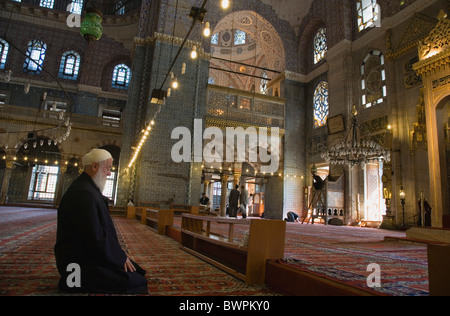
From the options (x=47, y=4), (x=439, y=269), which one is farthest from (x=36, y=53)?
(x=439, y=269)

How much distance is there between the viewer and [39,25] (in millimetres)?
16000

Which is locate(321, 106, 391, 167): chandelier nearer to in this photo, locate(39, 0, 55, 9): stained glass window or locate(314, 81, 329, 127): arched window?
locate(314, 81, 329, 127): arched window

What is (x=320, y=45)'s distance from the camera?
13.2 meters

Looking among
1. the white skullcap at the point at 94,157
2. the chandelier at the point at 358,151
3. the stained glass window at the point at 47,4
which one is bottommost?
the white skullcap at the point at 94,157

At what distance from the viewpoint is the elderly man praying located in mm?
1632

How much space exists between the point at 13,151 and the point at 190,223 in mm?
12803

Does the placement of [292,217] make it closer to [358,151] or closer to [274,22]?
[358,151]

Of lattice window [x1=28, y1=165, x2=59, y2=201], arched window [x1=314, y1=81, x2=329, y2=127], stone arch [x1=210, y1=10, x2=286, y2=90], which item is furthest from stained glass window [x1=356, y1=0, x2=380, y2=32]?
lattice window [x1=28, y1=165, x2=59, y2=201]

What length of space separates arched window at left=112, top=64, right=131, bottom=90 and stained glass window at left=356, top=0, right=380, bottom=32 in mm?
12023

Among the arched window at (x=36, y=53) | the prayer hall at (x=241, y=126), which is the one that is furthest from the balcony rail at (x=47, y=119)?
the arched window at (x=36, y=53)

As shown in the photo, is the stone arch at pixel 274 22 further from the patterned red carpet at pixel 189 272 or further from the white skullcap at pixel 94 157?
the white skullcap at pixel 94 157

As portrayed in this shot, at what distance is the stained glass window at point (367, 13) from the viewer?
10.7 metres

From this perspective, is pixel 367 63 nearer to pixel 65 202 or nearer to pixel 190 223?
pixel 190 223

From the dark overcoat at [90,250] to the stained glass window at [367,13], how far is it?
12.0m
